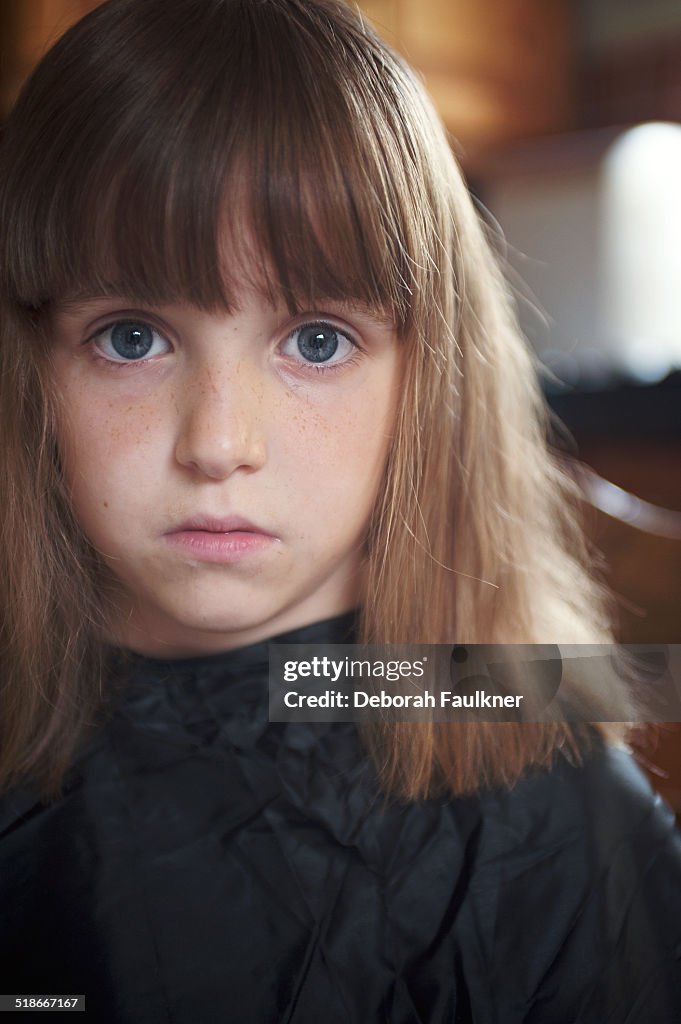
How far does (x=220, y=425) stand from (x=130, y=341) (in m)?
0.07

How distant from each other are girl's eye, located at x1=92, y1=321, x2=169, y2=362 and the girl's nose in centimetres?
3

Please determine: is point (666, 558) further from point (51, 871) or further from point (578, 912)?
point (51, 871)

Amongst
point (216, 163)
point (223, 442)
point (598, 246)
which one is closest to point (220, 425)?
point (223, 442)

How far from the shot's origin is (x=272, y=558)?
52 cm

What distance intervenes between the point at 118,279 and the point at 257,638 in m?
0.21

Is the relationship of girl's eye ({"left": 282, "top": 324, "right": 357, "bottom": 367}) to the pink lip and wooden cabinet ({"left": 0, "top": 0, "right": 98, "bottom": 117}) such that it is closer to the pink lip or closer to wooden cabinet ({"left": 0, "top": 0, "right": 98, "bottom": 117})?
the pink lip

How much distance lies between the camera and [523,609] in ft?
1.82

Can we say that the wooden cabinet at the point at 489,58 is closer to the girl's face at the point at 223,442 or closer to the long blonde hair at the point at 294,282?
the long blonde hair at the point at 294,282

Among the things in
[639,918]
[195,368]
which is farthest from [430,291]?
[639,918]

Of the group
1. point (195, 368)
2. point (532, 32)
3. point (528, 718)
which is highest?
point (532, 32)

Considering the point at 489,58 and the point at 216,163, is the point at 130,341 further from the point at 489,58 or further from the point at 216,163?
the point at 489,58

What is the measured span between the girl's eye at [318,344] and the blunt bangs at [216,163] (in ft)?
0.07

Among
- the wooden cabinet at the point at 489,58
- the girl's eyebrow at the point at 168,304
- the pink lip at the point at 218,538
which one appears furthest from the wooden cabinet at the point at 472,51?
the pink lip at the point at 218,538

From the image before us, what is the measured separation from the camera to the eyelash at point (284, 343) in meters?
0.49
